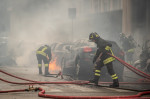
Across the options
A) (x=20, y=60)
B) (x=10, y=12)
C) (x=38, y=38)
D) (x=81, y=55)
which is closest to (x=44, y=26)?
(x=38, y=38)

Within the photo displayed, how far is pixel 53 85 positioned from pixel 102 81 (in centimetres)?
183

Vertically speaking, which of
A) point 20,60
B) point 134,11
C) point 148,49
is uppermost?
point 134,11

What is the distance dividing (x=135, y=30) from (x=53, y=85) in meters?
16.1

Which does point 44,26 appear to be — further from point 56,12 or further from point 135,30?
point 135,30

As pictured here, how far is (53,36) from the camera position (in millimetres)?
39625

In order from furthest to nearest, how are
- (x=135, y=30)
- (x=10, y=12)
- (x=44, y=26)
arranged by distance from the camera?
1. (x=10, y=12)
2. (x=44, y=26)
3. (x=135, y=30)

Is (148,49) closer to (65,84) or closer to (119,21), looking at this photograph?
(65,84)

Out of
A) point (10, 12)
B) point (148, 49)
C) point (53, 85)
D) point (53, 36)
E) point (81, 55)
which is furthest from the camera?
point (10, 12)

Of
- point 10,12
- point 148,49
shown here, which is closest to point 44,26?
point 10,12

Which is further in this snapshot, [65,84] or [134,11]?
[134,11]

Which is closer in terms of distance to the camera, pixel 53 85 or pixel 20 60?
pixel 53 85

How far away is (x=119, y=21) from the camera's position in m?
29.4

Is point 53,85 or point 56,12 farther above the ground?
point 56,12

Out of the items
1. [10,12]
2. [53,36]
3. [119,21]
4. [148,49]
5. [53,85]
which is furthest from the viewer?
[10,12]
